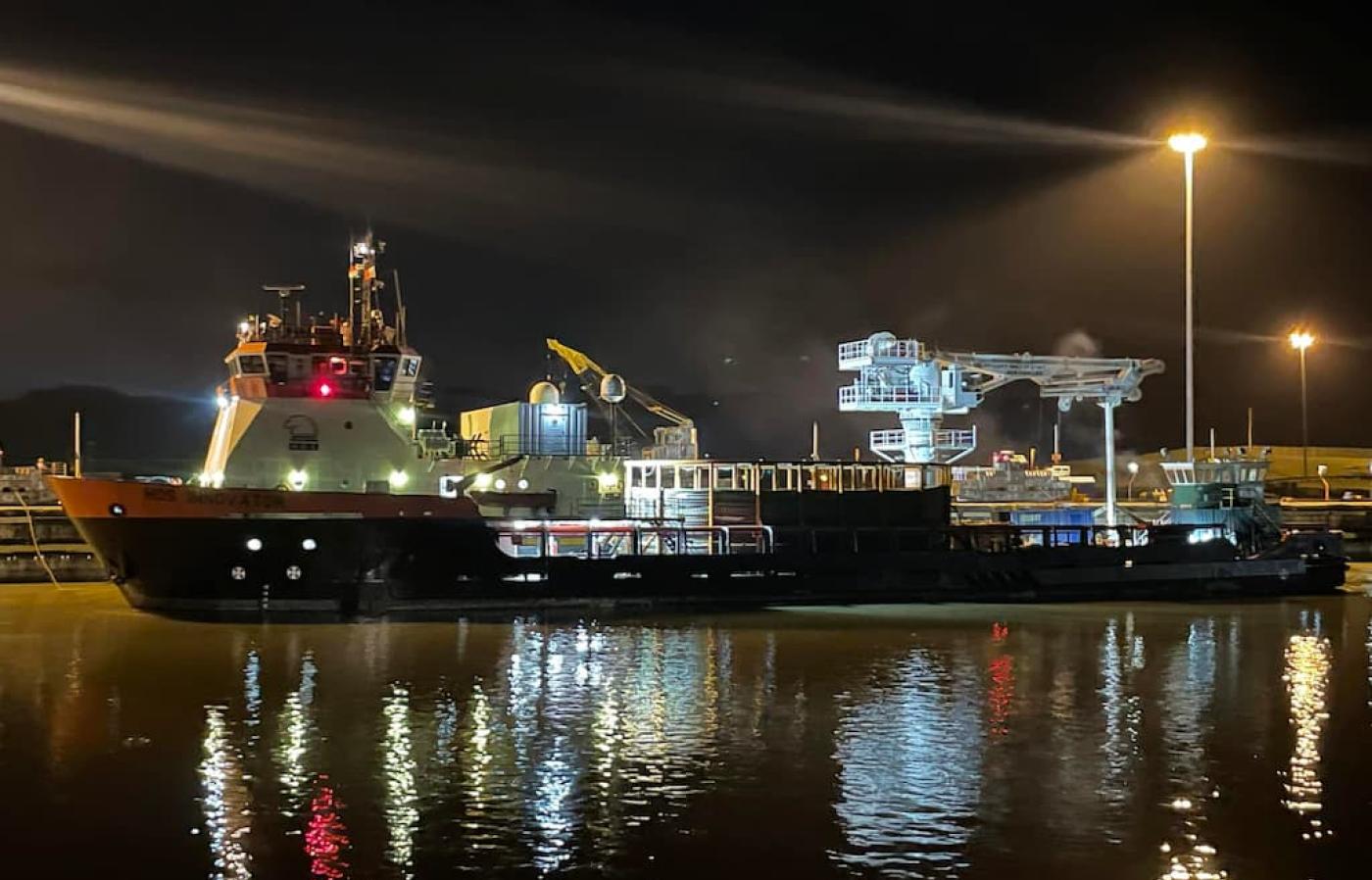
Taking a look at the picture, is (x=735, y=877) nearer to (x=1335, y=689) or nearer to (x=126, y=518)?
(x=1335, y=689)

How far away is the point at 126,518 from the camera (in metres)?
26.4

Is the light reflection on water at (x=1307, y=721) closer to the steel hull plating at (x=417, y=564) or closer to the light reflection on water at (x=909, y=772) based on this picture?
the light reflection on water at (x=909, y=772)

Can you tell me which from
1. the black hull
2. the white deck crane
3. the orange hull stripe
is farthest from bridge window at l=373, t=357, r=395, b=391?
the white deck crane

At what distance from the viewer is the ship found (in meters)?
26.8

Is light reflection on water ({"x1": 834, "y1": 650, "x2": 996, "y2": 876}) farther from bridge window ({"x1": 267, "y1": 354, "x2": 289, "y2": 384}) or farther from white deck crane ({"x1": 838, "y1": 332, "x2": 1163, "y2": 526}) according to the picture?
white deck crane ({"x1": 838, "y1": 332, "x2": 1163, "y2": 526})

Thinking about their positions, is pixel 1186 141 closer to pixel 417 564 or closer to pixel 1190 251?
pixel 1190 251

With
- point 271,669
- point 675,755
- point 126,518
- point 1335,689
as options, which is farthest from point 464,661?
point 1335,689

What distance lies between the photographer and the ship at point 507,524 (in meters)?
26.8

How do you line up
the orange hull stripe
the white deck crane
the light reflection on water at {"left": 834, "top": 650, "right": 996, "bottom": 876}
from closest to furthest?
1. the light reflection on water at {"left": 834, "top": 650, "right": 996, "bottom": 876}
2. the orange hull stripe
3. the white deck crane

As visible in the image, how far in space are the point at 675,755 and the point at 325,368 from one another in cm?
1797

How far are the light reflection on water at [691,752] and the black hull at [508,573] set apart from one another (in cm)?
281

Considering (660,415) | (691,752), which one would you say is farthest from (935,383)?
(691,752)

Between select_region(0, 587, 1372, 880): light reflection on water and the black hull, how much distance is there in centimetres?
281

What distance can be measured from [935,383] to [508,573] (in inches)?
994
